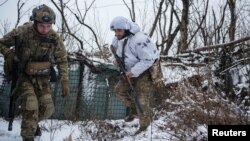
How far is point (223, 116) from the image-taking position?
386 cm

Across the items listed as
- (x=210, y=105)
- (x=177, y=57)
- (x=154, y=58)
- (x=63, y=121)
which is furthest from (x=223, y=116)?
(x=177, y=57)

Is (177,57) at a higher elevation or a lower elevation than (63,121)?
higher

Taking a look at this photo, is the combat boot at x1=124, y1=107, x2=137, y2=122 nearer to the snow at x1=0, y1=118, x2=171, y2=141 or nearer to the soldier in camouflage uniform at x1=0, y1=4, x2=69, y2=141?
the snow at x1=0, y1=118, x2=171, y2=141

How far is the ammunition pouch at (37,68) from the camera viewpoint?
15.2ft

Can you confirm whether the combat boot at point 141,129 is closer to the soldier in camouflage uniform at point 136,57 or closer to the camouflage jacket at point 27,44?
the soldier in camouflage uniform at point 136,57

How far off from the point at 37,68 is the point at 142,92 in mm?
1436

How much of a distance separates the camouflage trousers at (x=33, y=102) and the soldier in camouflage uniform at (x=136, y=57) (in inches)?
44.3

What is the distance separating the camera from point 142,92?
5.36 m

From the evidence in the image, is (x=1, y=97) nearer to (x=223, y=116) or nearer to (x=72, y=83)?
(x=72, y=83)

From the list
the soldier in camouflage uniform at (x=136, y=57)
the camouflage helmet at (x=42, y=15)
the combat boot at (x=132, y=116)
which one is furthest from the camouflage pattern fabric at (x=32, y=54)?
the combat boot at (x=132, y=116)

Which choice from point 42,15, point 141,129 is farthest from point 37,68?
point 141,129

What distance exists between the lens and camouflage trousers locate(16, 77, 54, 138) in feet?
14.1

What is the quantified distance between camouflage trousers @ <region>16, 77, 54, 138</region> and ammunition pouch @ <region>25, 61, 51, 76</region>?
8cm

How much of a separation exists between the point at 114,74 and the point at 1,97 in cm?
176
